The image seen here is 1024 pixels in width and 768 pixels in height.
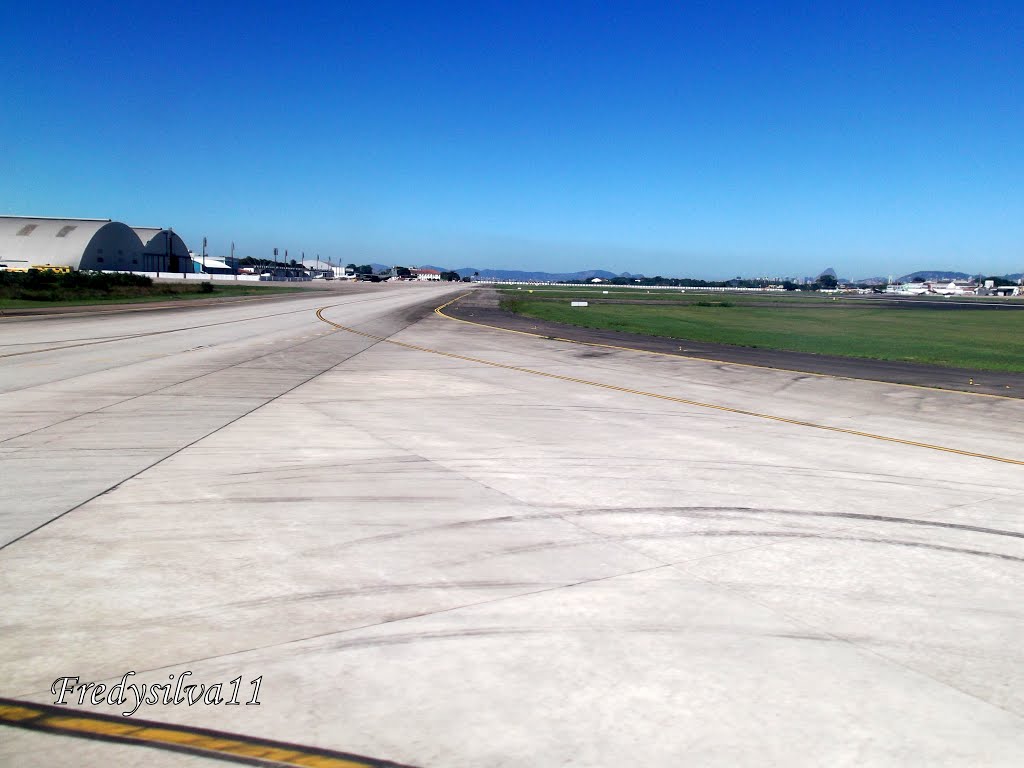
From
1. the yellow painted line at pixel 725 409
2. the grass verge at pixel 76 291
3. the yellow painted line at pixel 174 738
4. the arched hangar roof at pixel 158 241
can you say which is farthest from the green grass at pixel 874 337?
the arched hangar roof at pixel 158 241

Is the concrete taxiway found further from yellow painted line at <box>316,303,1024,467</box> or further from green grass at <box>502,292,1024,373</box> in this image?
green grass at <box>502,292,1024,373</box>

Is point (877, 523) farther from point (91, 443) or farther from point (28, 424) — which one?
point (28, 424)

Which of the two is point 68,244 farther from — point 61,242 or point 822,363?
point 822,363

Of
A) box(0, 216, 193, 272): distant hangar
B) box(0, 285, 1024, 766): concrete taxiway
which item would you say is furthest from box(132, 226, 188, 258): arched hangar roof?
box(0, 285, 1024, 766): concrete taxiway

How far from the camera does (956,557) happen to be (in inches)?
286

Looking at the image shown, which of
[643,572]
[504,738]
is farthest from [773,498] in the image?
[504,738]

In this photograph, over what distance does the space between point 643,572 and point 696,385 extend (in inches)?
516

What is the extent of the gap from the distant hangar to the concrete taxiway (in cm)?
10707

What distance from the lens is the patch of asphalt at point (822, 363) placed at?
67.2 ft

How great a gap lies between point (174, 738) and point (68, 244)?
397ft

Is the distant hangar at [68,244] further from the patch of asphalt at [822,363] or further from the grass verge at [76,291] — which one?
the patch of asphalt at [822,363]

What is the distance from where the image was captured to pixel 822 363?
24.9 m

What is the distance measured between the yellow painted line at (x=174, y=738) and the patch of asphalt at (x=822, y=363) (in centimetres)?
1916

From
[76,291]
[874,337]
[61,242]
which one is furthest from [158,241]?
[874,337]
